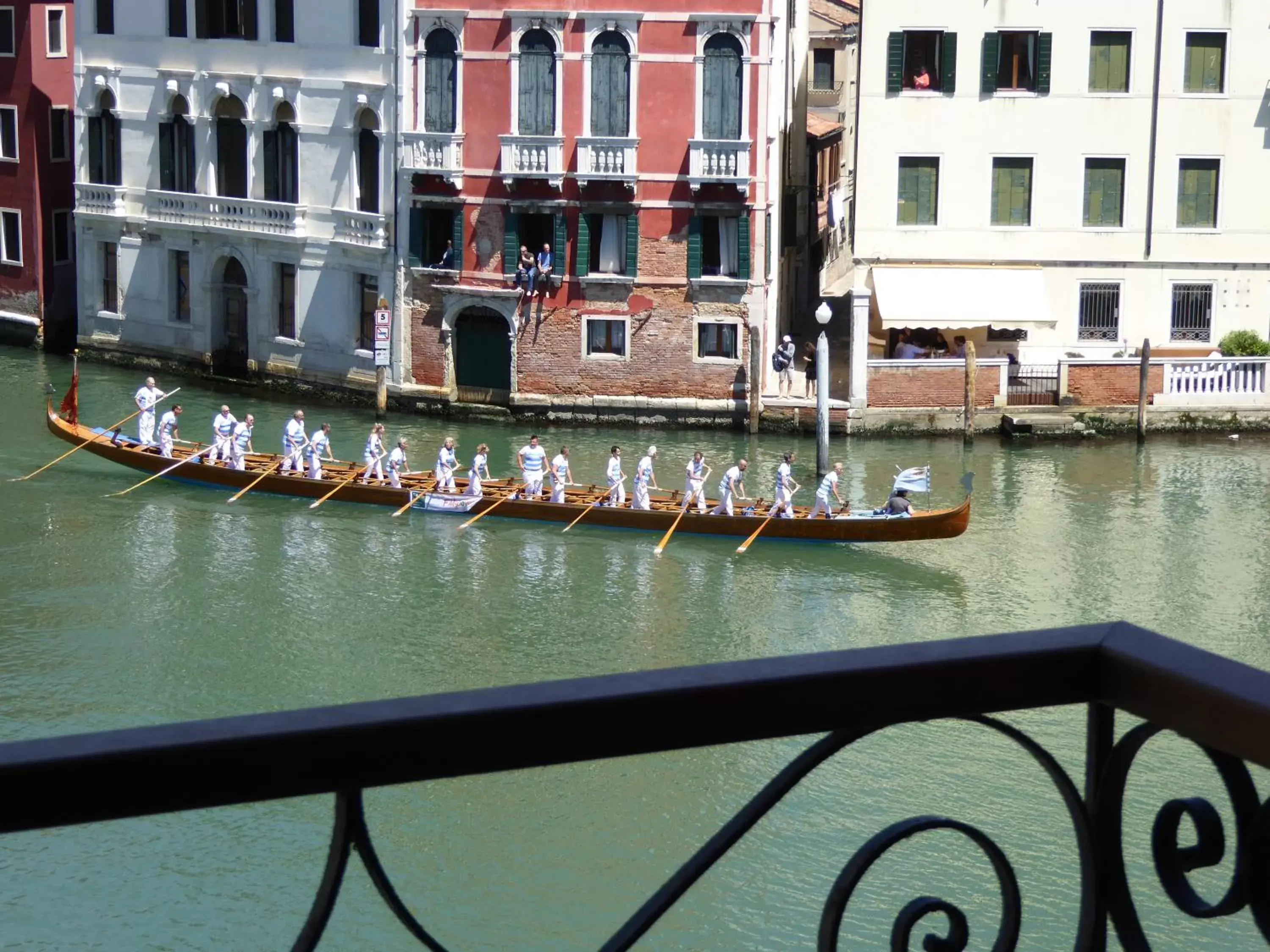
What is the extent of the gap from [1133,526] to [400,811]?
11909 millimetres

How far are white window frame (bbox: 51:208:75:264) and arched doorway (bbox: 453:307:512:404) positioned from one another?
9.54 m

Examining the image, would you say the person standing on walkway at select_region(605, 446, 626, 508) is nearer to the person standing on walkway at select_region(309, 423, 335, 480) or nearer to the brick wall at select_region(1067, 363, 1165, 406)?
the person standing on walkway at select_region(309, 423, 335, 480)

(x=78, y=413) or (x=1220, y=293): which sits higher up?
(x=1220, y=293)

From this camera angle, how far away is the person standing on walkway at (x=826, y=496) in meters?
22.3

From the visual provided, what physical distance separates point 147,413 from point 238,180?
747cm

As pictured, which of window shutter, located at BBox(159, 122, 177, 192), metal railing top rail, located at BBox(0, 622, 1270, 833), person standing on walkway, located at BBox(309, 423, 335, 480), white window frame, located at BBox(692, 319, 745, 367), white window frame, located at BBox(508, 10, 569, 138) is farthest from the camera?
window shutter, located at BBox(159, 122, 177, 192)

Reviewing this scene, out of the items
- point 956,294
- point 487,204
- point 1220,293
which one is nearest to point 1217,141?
point 1220,293

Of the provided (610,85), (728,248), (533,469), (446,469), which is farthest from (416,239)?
(533,469)

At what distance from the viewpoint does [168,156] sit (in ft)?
107

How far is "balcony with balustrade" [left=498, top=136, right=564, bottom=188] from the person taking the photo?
28453 mm

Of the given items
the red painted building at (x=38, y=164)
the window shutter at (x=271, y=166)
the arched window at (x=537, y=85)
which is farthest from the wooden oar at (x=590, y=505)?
the red painted building at (x=38, y=164)

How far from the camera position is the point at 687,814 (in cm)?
1425

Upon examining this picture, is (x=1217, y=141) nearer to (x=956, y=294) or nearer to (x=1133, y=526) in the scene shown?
(x=956, y=294)

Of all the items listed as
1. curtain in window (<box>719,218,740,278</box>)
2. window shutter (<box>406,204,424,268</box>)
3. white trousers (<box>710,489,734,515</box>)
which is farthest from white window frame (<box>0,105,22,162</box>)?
white trousers (<box>710,489,734,515</box>)
